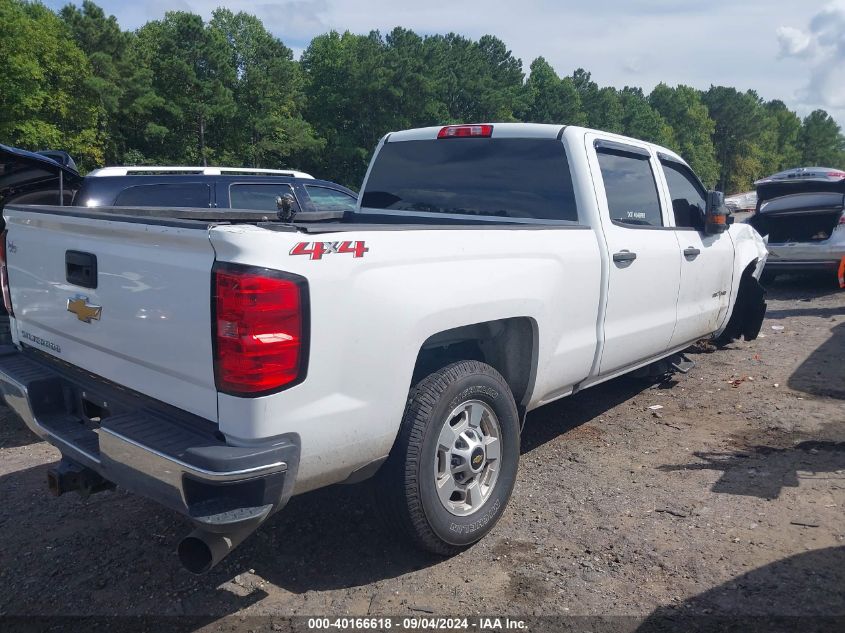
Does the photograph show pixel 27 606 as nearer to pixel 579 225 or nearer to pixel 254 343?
pixel 254 343

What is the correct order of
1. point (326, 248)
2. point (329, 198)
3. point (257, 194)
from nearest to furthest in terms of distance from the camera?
point (326, 248)
point (257, 194)
point (329, 198)

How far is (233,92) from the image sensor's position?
52.6 meters

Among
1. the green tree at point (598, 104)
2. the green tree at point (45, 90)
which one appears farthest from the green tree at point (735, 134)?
the green tree at point (45, 90)

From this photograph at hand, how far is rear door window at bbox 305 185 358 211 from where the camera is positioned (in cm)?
797

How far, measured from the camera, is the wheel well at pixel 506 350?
3627 millimetres

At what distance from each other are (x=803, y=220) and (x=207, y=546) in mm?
10994

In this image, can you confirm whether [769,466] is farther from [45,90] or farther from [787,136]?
[787,136]

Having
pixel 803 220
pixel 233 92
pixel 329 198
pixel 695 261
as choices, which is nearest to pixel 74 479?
pixel 695 261

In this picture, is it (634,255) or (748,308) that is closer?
(634,255)

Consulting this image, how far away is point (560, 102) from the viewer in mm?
65750

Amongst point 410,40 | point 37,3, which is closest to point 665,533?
point 410,40

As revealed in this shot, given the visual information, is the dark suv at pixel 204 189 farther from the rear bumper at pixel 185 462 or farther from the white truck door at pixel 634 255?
the rear bumper at pixel 185 462

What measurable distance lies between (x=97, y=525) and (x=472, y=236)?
2.50m

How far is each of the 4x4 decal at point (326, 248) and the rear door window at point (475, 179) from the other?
6.35 ft
